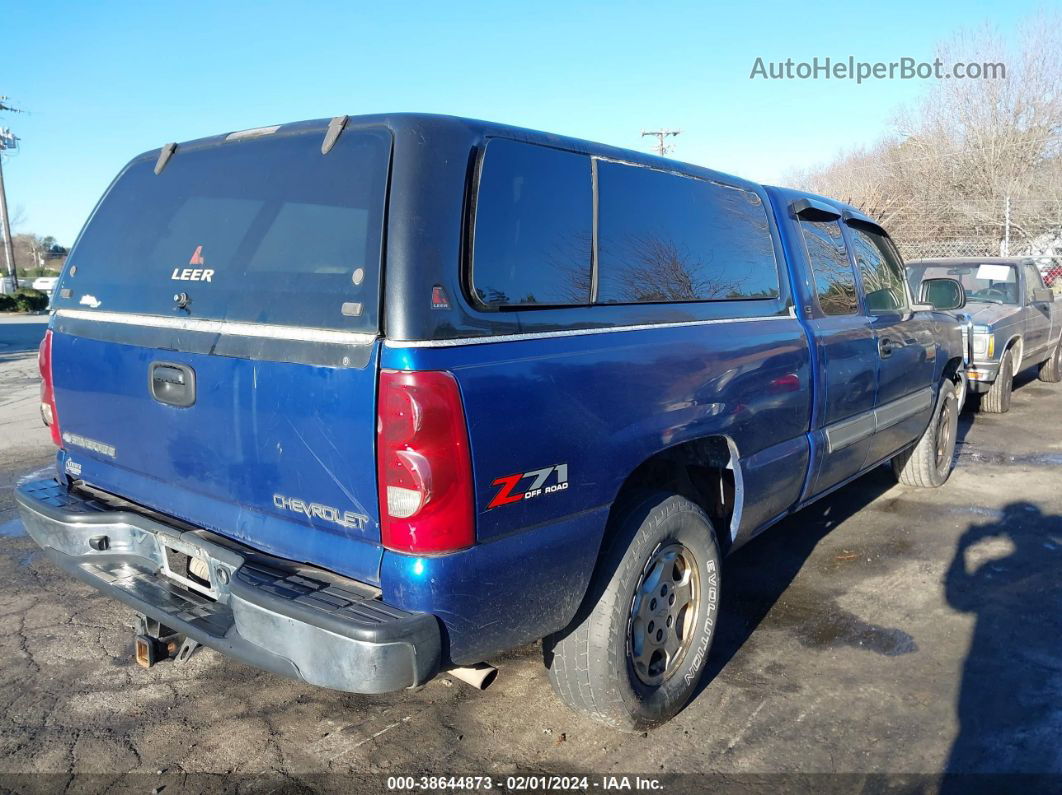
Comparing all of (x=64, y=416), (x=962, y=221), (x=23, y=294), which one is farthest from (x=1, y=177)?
(x=64, y=416)

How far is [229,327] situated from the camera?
2631mm

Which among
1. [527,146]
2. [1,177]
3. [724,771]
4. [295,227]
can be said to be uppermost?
[1,177]

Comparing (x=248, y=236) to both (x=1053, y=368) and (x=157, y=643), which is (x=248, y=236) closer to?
(x=157, y=643)

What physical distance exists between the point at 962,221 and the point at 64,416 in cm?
2223

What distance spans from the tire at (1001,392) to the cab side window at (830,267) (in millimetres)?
5599

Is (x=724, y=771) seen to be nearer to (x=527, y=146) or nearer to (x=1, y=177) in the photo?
(x=527, y=146)

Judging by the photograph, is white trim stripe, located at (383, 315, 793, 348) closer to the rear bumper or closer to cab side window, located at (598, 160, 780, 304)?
cab side window, located at (598, 160, 780, 304)

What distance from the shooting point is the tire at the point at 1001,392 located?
9094 mm

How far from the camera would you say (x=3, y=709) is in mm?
3133

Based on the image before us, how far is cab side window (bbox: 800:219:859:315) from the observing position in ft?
14.0

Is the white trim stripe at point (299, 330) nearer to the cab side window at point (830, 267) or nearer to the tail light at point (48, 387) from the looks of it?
the tail light at point (48, 387)

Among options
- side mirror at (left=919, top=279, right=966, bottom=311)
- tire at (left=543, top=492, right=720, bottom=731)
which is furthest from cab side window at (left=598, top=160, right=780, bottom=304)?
side mirror at (left=919, top=279, right=966, bottom=311)

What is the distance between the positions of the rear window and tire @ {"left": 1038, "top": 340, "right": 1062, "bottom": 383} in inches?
467

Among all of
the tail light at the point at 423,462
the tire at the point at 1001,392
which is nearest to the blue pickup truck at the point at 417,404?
the tail light at the point at 423,462
